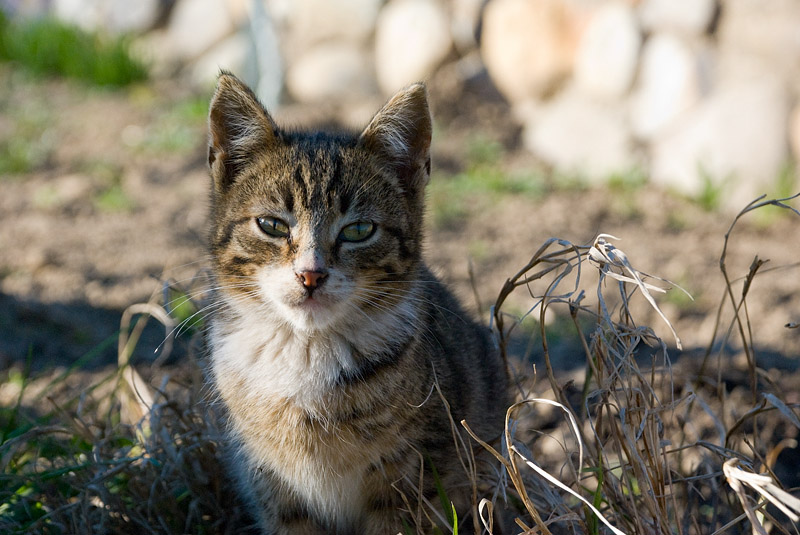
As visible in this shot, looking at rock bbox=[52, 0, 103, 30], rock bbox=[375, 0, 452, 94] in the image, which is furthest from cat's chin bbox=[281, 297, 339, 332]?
rock bbox=[52, 0, 103, 30]

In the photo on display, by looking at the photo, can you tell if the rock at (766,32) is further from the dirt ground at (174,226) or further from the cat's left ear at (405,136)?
the cat's left ear at (405,136)

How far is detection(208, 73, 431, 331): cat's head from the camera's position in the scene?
2.24 meters

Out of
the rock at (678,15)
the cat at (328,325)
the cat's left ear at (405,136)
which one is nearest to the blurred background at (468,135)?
the rock at (678,15)

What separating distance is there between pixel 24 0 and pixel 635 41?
7825mm

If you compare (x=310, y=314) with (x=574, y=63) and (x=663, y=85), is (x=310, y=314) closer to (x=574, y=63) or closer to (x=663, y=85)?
(x=663, y=85)

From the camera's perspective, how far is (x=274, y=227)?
2.33 metres

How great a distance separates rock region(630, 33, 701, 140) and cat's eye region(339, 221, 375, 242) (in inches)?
169

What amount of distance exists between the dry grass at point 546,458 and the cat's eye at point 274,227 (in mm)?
667

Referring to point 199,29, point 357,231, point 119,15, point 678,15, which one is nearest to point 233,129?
point 357,231

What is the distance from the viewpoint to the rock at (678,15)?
229 inches

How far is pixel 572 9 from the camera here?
21.0 feet

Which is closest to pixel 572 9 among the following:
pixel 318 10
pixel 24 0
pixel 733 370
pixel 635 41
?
pixel 635 41

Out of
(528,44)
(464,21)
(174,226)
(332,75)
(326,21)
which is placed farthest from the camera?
(326,21)

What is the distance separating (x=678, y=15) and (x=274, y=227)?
4770 mm
